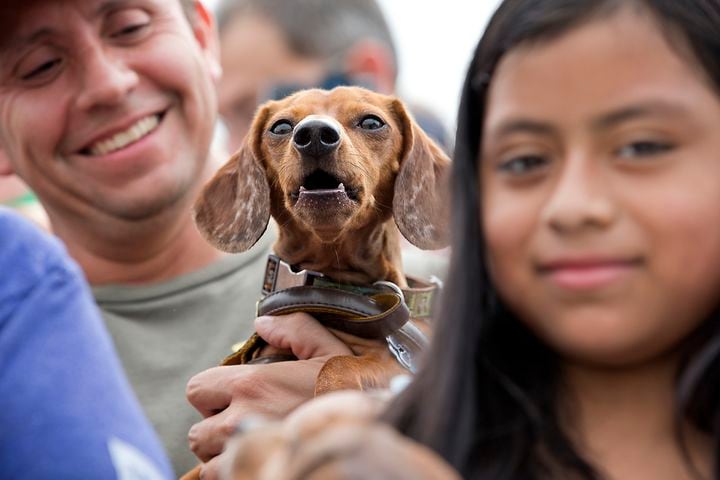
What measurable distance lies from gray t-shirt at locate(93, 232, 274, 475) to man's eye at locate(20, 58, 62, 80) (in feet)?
1.94

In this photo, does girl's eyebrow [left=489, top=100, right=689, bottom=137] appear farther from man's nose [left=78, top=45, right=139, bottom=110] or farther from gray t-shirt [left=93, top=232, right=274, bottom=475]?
A: man's nose [left=78, top=45, right=139, bottom=110]

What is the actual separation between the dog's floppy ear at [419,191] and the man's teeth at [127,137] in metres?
0.68

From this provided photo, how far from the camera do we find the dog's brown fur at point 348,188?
8.95ft

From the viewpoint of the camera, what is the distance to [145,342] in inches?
118

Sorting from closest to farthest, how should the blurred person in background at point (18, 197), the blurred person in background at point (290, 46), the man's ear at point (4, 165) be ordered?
the man's ear at point (4, 165) → the blurred person in background at point (18, 197) → the blurred person in background at point (290, 46)

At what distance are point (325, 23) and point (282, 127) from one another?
255 cm

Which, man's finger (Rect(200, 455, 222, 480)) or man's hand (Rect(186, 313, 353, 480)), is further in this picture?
man's hand (Rect(186, 313, 353, 480))

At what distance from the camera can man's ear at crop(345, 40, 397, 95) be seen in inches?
191

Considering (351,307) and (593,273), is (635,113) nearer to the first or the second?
(593,273)

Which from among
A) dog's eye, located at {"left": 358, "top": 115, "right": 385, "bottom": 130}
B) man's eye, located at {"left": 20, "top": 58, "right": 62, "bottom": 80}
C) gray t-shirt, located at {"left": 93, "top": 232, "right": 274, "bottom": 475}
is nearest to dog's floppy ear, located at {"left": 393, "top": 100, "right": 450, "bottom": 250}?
dog's eye, located at {"left": 358, "top": 115, "right": 385, "bottom": 130}

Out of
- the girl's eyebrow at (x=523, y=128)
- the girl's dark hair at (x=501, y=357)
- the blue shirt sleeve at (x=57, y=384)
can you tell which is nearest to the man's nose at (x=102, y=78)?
the blue shirt sleeve at (x=57, y=384)

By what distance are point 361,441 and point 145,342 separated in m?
1.98

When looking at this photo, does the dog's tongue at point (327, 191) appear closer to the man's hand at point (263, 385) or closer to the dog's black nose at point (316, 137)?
the dog's black nose at point (316, 137)

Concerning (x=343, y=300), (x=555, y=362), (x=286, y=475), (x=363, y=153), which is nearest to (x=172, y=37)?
(x=363, y=153)
